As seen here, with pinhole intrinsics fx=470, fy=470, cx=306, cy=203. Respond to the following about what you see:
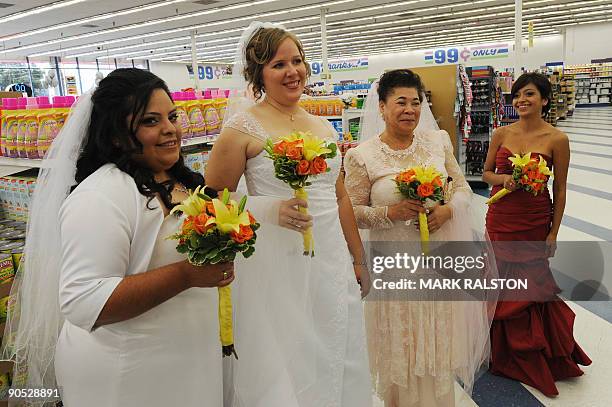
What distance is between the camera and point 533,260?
2.68 metres

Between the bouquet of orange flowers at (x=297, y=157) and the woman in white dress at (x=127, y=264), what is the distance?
0.89 ft

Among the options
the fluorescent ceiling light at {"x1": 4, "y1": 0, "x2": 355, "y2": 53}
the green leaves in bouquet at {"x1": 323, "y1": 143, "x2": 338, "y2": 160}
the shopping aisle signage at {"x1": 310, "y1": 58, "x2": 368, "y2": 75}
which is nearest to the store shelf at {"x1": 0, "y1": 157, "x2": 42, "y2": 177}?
the green leaves in bouquet at {"x1": 323, "y1": 143, "x2": 338, "y2": 160}

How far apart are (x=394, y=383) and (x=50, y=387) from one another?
4.50 feet

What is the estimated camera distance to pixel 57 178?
1.36m

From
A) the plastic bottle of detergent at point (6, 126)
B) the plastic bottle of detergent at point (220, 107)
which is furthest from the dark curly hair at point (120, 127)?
the plastic bottle of detergent at point (220, 107)

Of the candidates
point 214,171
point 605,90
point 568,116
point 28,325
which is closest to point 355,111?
point 214,171

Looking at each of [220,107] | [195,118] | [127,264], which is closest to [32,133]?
[195,118]

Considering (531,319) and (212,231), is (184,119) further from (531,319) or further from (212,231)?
(531,319)

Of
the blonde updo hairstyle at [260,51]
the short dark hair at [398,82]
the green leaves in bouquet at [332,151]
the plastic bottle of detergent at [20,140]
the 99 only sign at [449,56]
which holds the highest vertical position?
the 99 only sign at [449,56]

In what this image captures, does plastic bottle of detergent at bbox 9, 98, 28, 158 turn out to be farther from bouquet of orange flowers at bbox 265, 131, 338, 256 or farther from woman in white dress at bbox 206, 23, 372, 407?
bouquet of orange flowers at bbox 265, 131, 338, 256

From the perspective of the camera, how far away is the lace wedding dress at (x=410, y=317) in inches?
79.7

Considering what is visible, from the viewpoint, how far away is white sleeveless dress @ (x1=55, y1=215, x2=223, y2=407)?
118 centimetres

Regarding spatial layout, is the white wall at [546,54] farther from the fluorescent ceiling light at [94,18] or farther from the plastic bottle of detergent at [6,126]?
the plastic bottle of detergent at [6,126]

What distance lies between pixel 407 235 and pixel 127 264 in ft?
4.26
